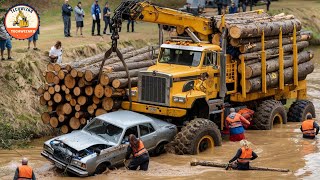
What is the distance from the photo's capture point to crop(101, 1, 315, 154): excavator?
21.9 m

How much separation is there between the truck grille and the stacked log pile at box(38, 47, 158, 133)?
0.63 metres

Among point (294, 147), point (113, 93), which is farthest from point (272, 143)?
point (113, 93)

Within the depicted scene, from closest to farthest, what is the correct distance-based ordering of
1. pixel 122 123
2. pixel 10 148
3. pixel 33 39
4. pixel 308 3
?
pixel 122 123 → pixel 10 148 → pixel 33 39 → pixel 308 3

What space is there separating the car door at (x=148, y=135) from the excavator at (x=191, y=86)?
75cm

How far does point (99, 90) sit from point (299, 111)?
327 inches

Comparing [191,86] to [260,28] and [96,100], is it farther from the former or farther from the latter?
[260,28]

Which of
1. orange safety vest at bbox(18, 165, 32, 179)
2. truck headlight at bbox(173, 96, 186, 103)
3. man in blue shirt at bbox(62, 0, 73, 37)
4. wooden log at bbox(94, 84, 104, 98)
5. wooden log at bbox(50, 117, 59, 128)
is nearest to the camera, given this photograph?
orange safety vest at bbox(18, 165, 32, 179)

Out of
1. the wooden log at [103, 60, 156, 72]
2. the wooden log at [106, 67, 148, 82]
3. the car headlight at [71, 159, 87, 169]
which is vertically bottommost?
the car headlight at [71, 159, 87, 169]

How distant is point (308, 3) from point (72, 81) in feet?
102

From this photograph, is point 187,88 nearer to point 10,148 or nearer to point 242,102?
point 242,102

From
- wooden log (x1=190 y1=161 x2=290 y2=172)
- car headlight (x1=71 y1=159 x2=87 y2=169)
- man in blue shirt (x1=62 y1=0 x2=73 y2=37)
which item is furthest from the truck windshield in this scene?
man in blue shirt (x1=62 y1=0 x2=73 y2=37)

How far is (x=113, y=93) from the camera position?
22406 mm

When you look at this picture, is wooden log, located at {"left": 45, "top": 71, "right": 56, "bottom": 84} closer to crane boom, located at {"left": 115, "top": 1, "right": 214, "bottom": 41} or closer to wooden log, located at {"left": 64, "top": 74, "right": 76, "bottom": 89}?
wooden log, located at {"left": 64, "top": 74, "right": 76, "bottom": 89}

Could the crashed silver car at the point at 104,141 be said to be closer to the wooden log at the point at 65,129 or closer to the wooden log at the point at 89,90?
the wooden log at the point at 89,90
